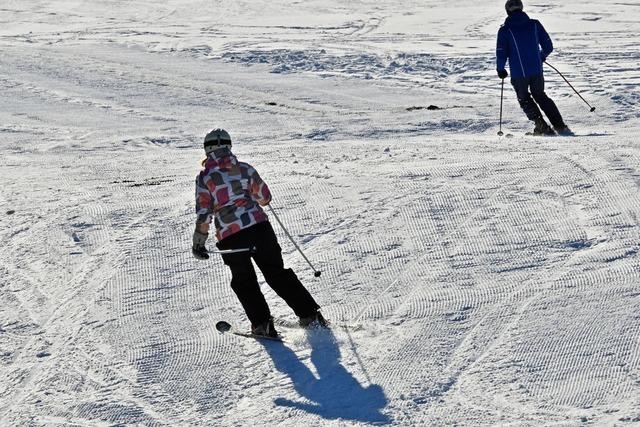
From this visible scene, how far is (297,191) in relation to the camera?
10.3 meters

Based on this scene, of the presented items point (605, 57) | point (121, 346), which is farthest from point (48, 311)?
point (605, 57)

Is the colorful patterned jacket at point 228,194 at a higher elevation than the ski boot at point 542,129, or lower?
higher

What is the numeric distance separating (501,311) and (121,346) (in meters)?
2.44

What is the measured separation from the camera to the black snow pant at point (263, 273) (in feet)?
21.8

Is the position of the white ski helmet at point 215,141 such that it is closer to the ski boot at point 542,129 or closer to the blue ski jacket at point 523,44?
the blue ski jacket at point 523,44

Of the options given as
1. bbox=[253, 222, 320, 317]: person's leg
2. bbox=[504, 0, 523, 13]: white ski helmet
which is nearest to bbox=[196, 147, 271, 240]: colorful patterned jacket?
bbox=[253, 222, 320, 317]: person's leg

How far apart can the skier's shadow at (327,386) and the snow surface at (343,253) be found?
0.7 inches

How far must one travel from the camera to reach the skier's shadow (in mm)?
5695

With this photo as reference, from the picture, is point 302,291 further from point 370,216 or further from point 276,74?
point 276,74

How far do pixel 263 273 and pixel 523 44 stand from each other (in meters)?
6.88

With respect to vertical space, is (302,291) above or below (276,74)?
above

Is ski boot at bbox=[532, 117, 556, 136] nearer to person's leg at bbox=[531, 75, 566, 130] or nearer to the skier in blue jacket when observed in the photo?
the skier in blue jacket

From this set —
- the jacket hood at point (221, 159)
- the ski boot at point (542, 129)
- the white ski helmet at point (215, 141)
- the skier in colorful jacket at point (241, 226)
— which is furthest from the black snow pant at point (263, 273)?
the ski boot at point (542, 129)

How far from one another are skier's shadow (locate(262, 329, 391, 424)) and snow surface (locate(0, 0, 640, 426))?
2 centimetres
